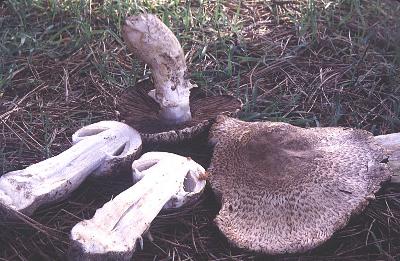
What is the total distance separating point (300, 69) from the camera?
11.8 ft

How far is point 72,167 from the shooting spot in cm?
258

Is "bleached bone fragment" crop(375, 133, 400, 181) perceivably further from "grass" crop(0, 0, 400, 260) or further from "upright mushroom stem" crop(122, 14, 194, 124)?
"upright mushroom stem" crop(122, 14, 194, 124)

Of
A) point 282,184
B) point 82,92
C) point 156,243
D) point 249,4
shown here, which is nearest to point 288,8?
point 249,4

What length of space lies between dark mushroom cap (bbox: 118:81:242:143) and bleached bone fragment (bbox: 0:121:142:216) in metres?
0.11

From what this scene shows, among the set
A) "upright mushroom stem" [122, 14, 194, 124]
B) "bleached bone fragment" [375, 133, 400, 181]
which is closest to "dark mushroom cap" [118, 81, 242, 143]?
"upright mushroom stem" [122, 14, 194, 124]

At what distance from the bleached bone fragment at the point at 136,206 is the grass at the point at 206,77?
0.14m

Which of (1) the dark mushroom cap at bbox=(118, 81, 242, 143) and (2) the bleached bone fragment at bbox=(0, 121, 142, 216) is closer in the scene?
(2) the bleached bone fragment at bbox=(0, 121, 142, 216)

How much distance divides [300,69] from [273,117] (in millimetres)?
569

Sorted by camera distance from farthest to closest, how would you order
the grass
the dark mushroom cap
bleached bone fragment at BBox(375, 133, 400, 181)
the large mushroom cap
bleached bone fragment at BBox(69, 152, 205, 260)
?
the dark mushroom cap, bleached bone fragment at BBox(375, 133, 400, 181), the grass, the large mushroom cap, bleached bone fragment at BBox(69, 152, 205, 260)

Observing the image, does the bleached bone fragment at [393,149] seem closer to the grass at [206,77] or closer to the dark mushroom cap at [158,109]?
the grass at [206,77]

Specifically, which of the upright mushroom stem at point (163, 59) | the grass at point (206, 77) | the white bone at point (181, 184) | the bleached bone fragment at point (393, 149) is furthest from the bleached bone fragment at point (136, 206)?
the bleached bone fragment at point (393, 149)

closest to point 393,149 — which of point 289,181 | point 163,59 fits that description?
point 289,181

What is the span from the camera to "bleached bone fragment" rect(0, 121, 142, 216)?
2.42m

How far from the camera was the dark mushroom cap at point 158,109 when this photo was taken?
2.80 metres
